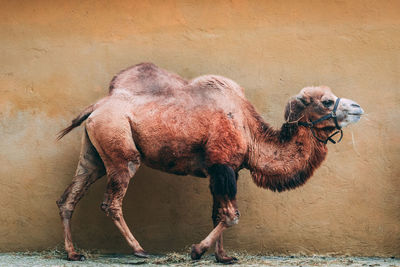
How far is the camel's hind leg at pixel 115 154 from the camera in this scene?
5.83m

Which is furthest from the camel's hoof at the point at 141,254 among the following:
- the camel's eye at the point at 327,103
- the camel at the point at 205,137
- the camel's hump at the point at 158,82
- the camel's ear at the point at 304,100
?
the camel's eye at the point at 327,103

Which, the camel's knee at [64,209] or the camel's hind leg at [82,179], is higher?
the camel's hind leg at [82,179]

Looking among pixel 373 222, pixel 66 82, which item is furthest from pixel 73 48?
pixel 373 222

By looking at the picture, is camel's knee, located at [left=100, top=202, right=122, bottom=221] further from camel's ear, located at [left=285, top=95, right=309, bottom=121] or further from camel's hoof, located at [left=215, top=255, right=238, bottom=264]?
camel's ear, located at [left=285, top=95, right=309, bottom=121]

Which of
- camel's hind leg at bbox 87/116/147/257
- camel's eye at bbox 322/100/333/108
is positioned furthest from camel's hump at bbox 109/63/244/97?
camel's eye at bbox 322/100/333/108

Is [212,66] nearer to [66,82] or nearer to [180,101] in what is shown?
[180,101]

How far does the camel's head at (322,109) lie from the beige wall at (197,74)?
2.34 feet

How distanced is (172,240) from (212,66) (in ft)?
6.69

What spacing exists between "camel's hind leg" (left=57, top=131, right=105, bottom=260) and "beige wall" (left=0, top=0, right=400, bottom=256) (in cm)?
47

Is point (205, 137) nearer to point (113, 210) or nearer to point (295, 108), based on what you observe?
point (295, 108)

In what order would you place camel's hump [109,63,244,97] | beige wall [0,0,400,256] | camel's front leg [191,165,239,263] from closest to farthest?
camel's front leg [191,165,239,263] < camel's hump [109,63,244,97] < beige wall [0,0,400,256]

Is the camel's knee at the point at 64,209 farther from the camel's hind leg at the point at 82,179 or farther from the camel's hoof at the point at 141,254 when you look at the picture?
the camel's hoof at the point at 141,254

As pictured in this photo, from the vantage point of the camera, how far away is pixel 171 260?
19.4ft

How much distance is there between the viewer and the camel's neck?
599 cm
